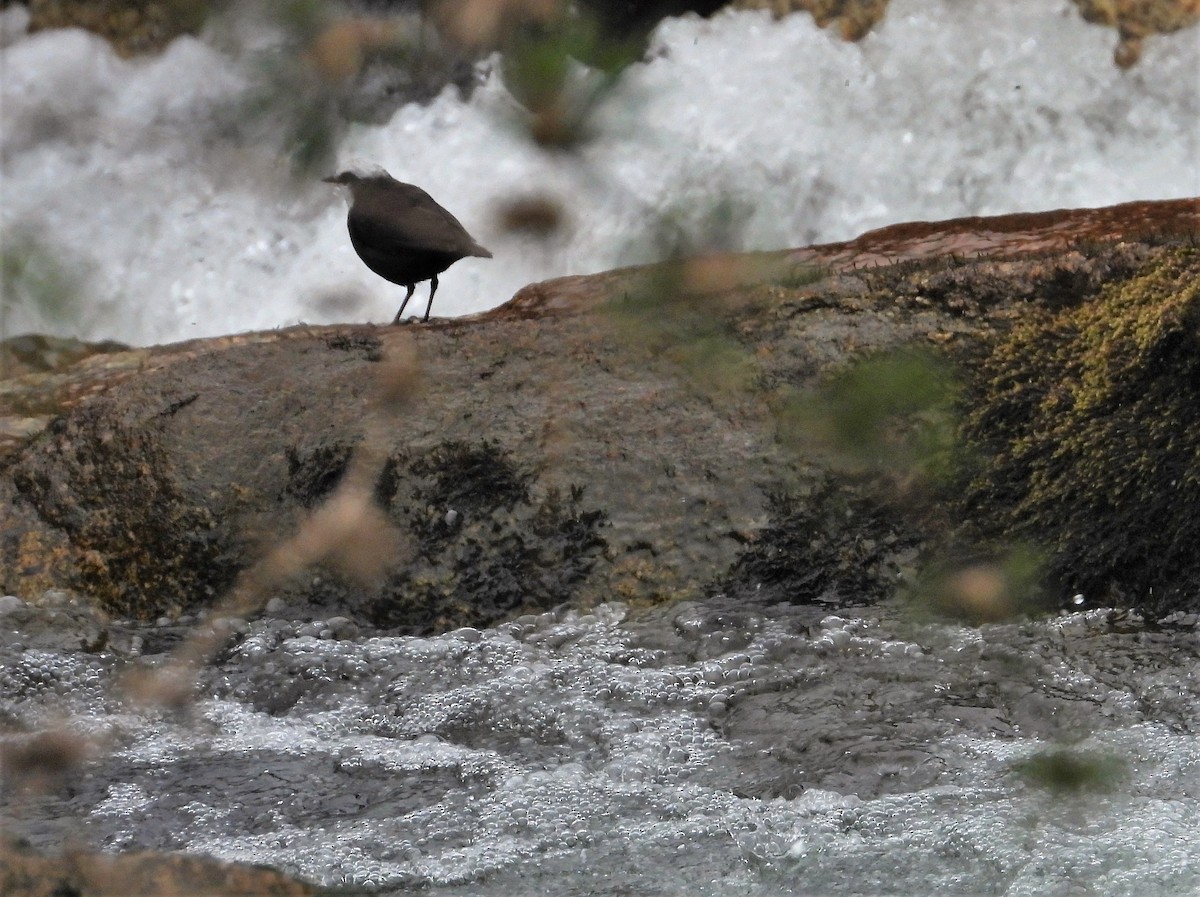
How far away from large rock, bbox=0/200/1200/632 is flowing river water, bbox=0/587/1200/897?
0.36 feet

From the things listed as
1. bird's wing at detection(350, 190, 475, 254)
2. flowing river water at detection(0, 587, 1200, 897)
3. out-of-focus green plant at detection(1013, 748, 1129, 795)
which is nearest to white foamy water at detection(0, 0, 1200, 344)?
bird's wing at detection(350, 190, 475, 254)

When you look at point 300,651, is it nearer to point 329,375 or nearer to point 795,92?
point 329,375

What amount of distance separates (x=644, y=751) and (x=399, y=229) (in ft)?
3.81

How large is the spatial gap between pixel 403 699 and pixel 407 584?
0.29 m

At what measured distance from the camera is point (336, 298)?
1276mm

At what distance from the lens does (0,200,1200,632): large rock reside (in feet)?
9.92

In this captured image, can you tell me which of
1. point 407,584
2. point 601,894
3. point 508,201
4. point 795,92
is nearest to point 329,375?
point 407,584

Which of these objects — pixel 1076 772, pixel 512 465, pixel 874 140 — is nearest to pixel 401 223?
pixel 512 465

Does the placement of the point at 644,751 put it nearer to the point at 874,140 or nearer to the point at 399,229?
the point at 399,229

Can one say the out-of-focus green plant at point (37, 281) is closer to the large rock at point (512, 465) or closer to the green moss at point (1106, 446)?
the large rock at point (512, 465)

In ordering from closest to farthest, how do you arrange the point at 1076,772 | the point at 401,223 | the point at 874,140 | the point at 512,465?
the point at 1076,772 < the point at 401,223 < the point at 512,465 < the point at 874,140

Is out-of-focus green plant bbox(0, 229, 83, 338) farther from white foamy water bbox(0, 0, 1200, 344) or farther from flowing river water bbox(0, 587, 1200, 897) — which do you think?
white foamy water bbox(0, 0, 1200, 344)

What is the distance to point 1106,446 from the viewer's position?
288 centimetres

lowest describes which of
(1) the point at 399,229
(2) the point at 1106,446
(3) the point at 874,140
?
(2) the point at 1106,446
